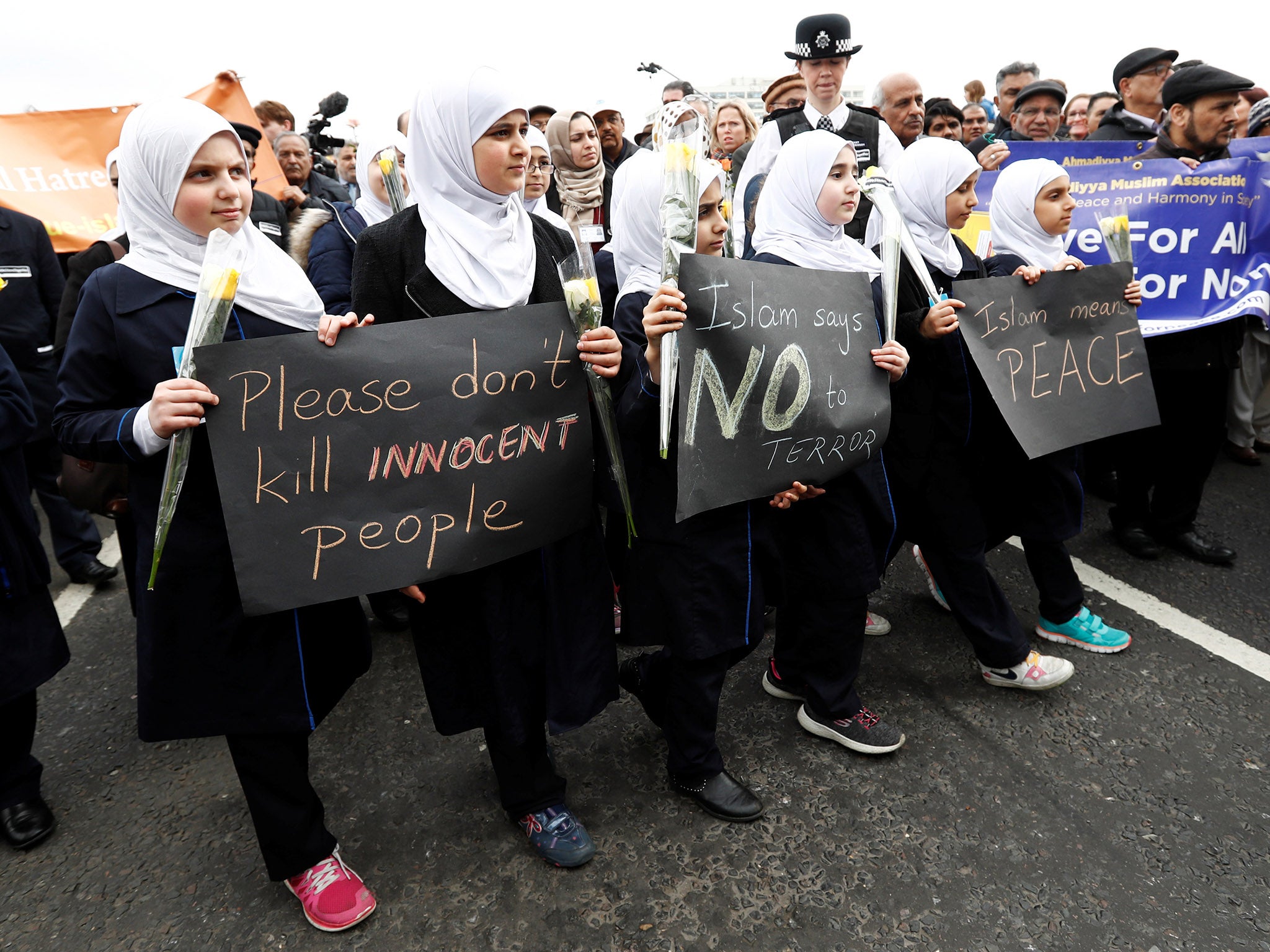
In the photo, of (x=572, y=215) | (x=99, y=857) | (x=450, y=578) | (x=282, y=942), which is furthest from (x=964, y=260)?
(x=99, y=857)

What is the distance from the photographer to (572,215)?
452 centimetres

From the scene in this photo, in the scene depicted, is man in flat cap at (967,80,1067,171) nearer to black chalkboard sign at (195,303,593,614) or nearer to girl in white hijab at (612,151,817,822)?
girl in white hijab at (612,151,817,822)

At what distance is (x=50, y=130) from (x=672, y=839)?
6.65 meters

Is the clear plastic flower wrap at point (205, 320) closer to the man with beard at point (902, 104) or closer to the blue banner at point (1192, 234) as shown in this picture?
the blue banner at point (1192, 234)

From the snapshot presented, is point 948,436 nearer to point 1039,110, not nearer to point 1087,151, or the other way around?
point 1087,151

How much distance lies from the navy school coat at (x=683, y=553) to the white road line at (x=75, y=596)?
2867 mm

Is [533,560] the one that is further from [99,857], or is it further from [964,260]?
[964,260]

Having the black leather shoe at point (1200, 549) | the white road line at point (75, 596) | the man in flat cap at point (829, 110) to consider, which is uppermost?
the man in flat cap at point (829, 110)

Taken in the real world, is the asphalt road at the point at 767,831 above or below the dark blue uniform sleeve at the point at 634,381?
below

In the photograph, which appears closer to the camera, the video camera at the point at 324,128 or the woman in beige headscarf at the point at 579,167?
the woman in beige headscarf at the point at 579,167

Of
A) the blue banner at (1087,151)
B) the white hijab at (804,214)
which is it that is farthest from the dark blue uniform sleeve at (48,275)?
the blue banner at (1087,151)

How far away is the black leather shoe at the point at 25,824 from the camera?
2.38m

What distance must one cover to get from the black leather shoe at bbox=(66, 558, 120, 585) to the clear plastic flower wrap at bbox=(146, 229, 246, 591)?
3.05 metres

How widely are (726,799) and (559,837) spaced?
49 centimetres
